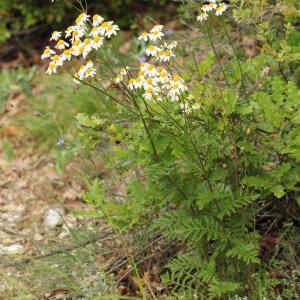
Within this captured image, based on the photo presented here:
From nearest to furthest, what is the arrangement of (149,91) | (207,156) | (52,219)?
(149,91) → (207,156) → (52,219)

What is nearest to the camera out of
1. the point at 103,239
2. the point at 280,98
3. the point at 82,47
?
the point at 82,47

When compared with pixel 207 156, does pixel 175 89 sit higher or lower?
higher

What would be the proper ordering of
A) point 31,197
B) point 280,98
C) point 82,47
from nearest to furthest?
point 82,47 < point 280,98 < point 31,197

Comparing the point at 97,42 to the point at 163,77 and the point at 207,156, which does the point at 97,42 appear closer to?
the point at 163,77

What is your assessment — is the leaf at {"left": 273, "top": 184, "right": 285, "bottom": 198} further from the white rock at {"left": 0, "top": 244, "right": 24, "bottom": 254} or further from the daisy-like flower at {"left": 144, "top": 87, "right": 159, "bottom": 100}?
the white rock at {"left": 0, "top": 244, "right": 24, "bottom": 254}

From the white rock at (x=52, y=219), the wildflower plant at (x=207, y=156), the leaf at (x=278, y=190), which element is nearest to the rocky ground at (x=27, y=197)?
the white rock at (x=52, y=219)

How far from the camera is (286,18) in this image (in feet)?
10.5

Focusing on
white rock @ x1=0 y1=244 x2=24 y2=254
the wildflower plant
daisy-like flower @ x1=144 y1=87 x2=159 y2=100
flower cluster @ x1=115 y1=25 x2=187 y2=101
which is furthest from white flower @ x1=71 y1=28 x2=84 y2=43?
white rock @ x1=0 y1=244 x2=24 y2=254

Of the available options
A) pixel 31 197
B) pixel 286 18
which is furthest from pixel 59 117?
pixel 286 18

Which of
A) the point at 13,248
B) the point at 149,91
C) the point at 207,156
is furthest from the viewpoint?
the point at 13,248

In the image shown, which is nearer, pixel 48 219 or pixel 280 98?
pixel 280 98

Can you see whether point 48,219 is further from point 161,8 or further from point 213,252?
point 161,8

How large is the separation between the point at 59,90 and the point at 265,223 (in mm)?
2447

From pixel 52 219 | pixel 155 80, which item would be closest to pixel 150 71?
pixel 155 80
